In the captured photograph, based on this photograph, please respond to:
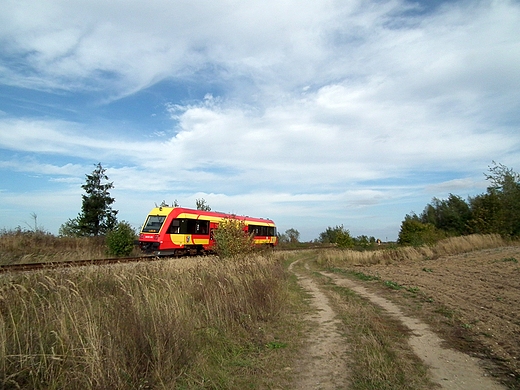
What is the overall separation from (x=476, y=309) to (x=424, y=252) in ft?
73.9

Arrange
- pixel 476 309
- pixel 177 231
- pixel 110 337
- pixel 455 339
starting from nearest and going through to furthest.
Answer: pixel 110 337
pixel 455 339
pixel 476 309
pixel 177 231

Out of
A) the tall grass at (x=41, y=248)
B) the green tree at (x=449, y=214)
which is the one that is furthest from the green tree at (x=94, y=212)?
the green tree at (x=449, y=214)

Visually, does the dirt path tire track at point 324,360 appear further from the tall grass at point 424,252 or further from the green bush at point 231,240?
the tall grass at point 424,252

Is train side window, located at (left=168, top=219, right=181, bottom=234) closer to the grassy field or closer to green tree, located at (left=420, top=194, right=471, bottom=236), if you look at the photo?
the grassy field

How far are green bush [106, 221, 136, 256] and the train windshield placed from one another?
2.70 meters

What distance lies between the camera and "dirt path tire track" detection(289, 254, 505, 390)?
14.9 feet

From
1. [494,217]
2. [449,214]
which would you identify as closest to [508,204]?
[494,217]

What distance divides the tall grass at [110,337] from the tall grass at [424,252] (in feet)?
79.5

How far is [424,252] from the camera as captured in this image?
28938 millimetres

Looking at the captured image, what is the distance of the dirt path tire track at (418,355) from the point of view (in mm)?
4535

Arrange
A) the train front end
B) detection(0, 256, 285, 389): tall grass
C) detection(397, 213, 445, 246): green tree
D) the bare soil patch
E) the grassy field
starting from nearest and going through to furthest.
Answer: detection(0, 256, 285, 389): tall grass, the grassy field, the bare soil patch, the train front end, detection(397, 213, 445, 246): green tree

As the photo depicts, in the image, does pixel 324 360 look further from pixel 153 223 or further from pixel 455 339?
pixel 153 223

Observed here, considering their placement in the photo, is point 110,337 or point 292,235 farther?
point 292,235

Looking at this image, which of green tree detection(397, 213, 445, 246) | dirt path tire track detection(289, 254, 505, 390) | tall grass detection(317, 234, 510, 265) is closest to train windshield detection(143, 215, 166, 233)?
tall grass detection(317, 234, 510, 265)
